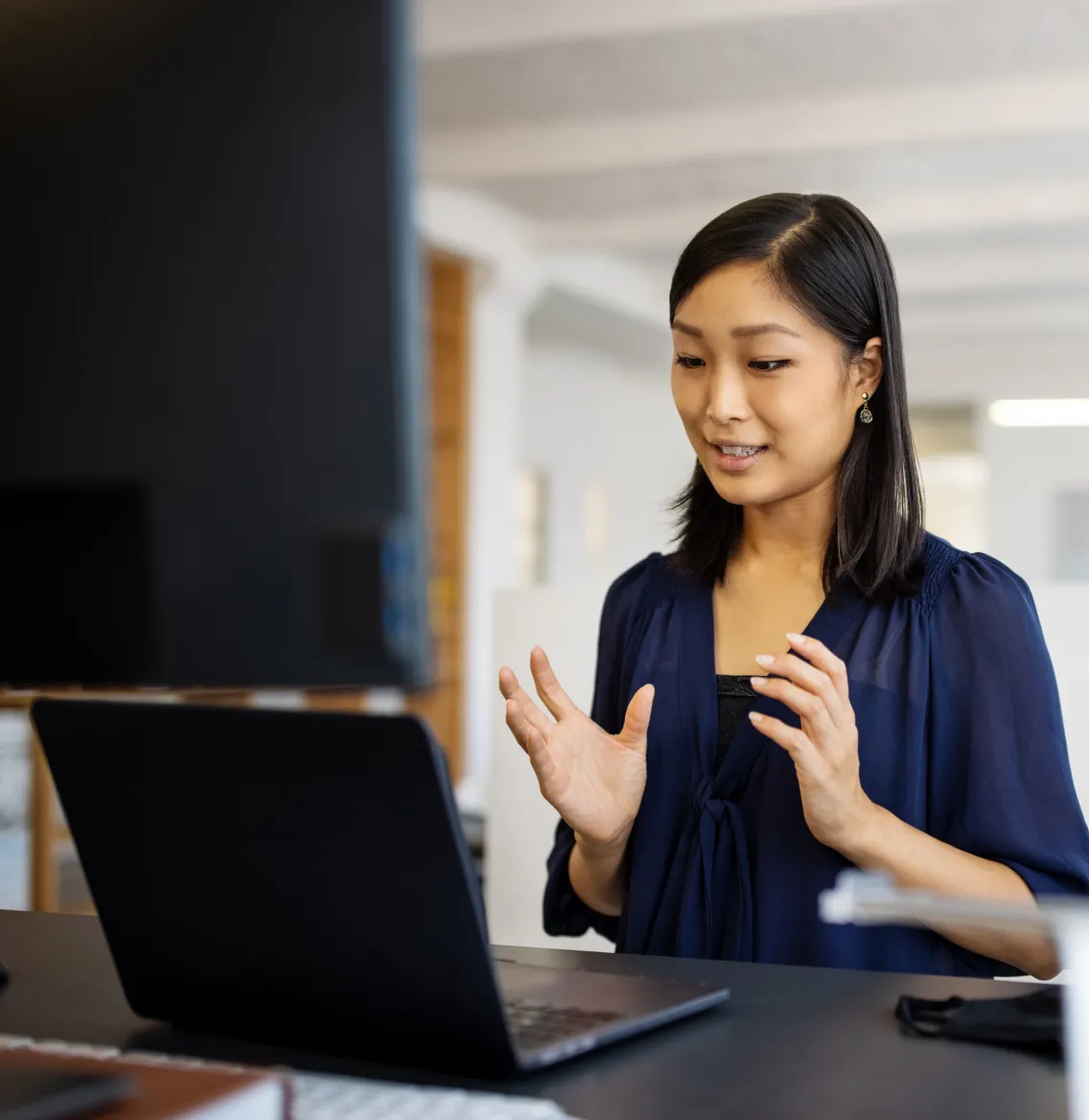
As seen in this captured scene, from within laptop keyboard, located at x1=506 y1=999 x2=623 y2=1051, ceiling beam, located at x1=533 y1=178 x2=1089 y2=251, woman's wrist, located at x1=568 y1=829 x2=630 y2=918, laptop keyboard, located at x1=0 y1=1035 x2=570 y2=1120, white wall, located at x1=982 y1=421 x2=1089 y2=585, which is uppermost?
ceiling beam, located at x1=533 y1=178 x2=1089 y2=251

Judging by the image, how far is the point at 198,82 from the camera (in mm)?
520

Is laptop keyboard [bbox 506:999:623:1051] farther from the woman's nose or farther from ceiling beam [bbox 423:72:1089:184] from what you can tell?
ceiling beam [bbox 423:72:1089:184]

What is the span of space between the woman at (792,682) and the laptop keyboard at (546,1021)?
1.10 feet

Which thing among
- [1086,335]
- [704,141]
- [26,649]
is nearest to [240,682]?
[26,649]

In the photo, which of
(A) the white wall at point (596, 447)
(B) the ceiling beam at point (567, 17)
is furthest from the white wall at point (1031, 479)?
(B) the ceiling beam at point (567, 17)

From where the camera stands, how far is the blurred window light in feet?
37.5

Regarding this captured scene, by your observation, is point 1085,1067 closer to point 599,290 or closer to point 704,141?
point 704,141

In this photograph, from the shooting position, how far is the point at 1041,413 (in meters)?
11.8

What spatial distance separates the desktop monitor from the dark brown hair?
0.84 m

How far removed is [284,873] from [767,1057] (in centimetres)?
25

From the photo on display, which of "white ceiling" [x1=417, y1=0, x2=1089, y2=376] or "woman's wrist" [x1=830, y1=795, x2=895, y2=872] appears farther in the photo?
"white ceiling" [x1=417, y1=0, x2=1089, y2=376]

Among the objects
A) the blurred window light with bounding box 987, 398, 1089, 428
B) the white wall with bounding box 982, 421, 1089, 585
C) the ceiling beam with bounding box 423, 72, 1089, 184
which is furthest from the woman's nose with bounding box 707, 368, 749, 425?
the white wall with bounding box 982, 421, 1089, 585

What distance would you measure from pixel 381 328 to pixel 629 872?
972 millimetres

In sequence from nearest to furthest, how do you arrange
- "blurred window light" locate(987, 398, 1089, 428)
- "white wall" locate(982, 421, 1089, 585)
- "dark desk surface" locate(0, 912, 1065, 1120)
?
"dark desk surface" locate(0, 912, 1065, 1120) < "blurred window light" locate(987, 398, 1089, 428) < "white wall" locate(982, 421, 1089, 585)
